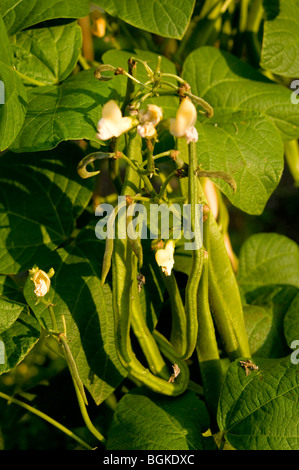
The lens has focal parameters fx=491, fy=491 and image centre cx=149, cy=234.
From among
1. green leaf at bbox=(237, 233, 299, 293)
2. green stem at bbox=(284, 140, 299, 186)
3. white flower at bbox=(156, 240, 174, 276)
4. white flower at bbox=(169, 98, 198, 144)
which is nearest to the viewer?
white flower at bbox=(169, 98, 198, 144)

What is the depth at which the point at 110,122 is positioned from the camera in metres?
0.55

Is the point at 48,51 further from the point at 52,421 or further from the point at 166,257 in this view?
the point at 52,421

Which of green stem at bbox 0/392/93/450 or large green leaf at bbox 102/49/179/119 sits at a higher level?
large green leaf at bbox 102/49/179/119

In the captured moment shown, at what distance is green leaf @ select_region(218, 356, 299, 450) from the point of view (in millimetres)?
718

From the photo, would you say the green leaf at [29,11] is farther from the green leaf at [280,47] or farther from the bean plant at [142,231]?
the green leaf at [280,47]

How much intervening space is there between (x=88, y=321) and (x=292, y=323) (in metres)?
0.39

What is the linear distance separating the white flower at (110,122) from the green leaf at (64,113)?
10 centimetres

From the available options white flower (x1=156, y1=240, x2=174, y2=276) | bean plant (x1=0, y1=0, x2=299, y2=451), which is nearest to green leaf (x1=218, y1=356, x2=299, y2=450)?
bean plant (x1=0, y1=0, x2=299, y2=451)

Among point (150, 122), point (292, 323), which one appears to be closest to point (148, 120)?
point (150, 122)

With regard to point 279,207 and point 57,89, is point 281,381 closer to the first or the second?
point 57,89

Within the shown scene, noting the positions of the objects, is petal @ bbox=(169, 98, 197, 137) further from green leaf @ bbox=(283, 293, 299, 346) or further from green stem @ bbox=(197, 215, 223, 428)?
green leaf @ bbox=(283, 293, 299, 346)

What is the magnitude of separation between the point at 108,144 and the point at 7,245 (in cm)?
27

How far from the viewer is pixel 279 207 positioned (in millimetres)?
3186

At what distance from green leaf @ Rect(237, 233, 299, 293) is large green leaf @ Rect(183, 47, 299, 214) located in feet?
0.96
